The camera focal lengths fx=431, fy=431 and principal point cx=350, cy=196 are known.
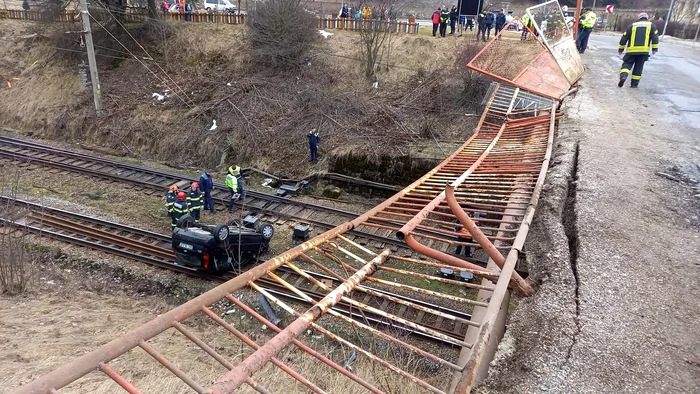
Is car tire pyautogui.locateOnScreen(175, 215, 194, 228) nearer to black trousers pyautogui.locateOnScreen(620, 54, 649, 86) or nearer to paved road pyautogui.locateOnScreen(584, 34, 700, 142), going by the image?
paved road pyautogui.locateOnScreen(584, 34, 700, 142)

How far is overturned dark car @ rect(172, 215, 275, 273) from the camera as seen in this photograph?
8.07 meters

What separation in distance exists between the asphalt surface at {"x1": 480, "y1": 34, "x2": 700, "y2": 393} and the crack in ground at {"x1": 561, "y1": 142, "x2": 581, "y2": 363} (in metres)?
0.01

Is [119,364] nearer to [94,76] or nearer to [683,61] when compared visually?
[94,76]

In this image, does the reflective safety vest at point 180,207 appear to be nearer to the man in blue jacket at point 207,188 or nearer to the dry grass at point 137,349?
the man in blue jacket at point 207,188

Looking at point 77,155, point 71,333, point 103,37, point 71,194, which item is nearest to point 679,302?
point 71,333

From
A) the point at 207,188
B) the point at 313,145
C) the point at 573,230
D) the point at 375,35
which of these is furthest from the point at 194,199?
the point at 375,35

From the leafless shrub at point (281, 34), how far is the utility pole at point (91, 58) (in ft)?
20.1

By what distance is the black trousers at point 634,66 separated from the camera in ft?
37.8

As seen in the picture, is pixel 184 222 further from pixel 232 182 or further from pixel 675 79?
pixel 675 79

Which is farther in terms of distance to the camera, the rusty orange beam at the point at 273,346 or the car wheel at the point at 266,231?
the car wheel at the point at 266,231

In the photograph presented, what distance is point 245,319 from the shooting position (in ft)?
25.8

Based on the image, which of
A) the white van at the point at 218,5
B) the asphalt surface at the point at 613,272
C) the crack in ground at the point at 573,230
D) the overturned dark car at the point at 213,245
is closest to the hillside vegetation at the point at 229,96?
the overturned dark car at the point at 213,245

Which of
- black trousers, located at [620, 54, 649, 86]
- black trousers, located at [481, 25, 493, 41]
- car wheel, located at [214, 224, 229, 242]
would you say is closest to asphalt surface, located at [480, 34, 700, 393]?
black trousers, located at [620, 54, 649, 86]

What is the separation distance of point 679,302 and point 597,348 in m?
1.20
